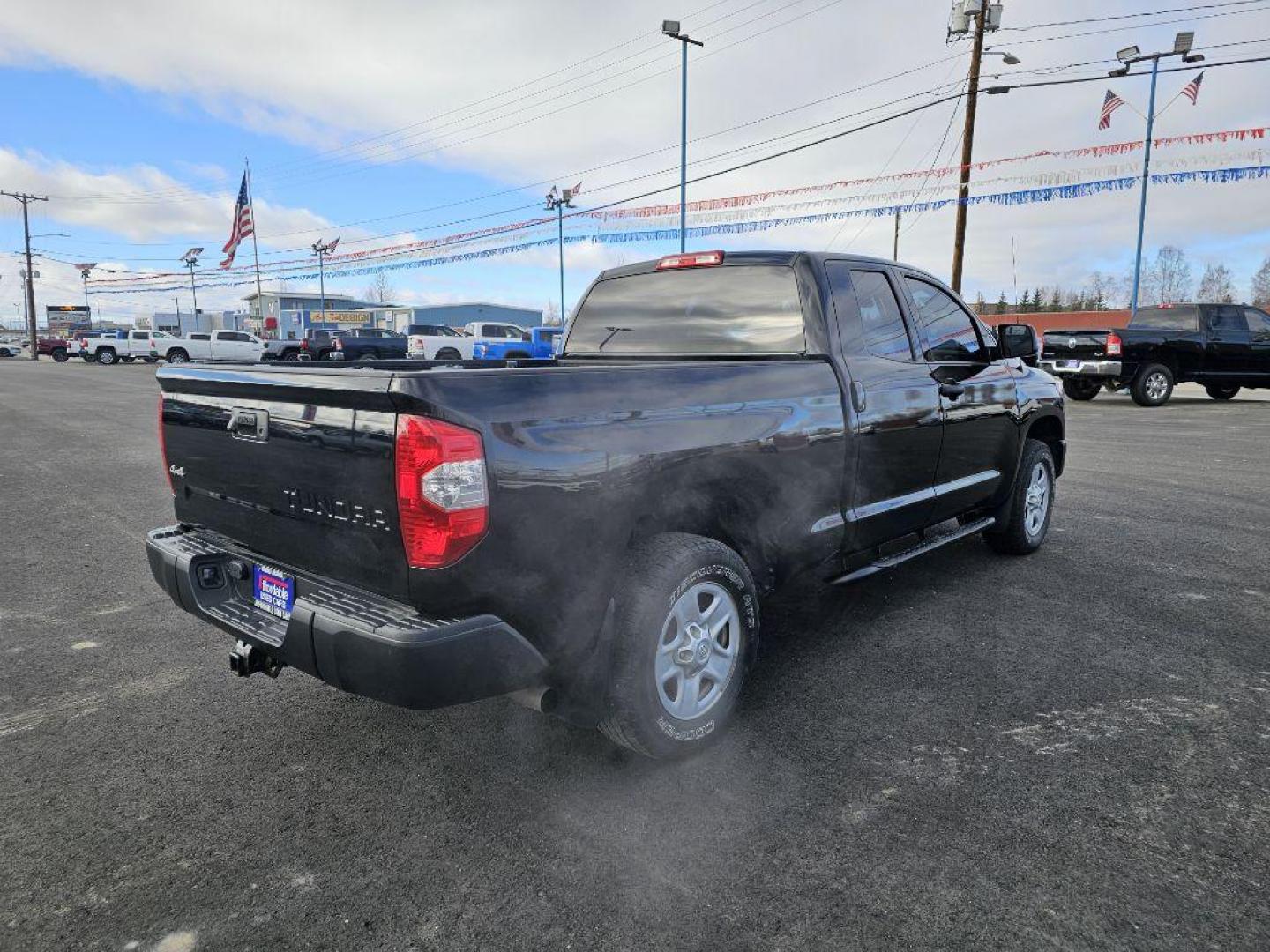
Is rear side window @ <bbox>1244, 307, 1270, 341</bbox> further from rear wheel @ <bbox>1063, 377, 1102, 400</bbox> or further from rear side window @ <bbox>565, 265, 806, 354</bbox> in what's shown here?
rear side window @ <bbox>565, 265, 806, 354</bbox>

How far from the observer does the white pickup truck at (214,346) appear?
3881 cm

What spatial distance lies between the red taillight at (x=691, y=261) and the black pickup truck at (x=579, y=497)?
2cm

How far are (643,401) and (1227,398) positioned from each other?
786 inches

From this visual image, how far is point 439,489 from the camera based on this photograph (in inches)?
85.0

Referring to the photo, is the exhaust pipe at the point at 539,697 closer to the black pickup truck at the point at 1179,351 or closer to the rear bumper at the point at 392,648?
the rear bumper at the point at 392,648

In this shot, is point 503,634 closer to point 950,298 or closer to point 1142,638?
point 1142,638

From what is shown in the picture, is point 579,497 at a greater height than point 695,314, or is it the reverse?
point 695,314

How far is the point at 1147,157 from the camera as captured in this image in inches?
866

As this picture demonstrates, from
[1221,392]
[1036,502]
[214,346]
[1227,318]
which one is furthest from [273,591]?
[214,346]

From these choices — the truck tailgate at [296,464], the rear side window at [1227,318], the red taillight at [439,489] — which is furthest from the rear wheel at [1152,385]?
the truck tailgate at [296,464]

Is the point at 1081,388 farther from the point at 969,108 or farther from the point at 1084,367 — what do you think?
the point at 969,108

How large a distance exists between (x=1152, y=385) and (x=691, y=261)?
15.4 meters

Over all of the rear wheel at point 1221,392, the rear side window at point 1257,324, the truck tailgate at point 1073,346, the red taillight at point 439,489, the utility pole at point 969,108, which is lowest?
the rear wheel at point 1221,392

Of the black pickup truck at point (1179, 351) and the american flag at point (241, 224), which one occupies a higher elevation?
the american flag at point (241, 224)
